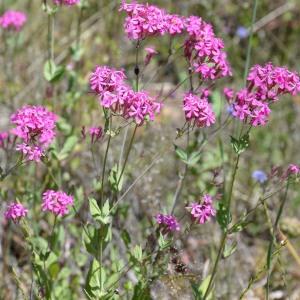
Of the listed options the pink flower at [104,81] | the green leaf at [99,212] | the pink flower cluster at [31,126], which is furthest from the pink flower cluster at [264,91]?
the pink flower cluster at [31,126]

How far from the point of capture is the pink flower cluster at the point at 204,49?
2.63 metres

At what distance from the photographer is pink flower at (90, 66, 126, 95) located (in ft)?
7.61

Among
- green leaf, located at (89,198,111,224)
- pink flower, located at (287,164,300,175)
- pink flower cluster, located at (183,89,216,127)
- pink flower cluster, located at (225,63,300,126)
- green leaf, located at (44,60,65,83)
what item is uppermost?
pink flower cluster, located at (225,63,300,126)

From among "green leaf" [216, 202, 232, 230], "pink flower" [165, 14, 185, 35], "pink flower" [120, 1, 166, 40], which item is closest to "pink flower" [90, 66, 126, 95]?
"pink flower" [120, 1, 166, 40]

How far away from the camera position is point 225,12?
20.7 ft

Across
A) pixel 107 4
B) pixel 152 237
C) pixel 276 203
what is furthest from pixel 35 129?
pixel 107 4

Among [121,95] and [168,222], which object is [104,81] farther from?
[168,222]

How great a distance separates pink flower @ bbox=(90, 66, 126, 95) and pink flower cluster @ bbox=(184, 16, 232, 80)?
18.7 inches

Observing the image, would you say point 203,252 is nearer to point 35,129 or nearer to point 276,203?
point 276,203

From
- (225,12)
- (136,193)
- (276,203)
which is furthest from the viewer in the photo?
(225,12)

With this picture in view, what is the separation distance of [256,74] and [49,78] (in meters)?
1.32

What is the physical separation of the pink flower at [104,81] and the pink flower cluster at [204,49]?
1.56 ft

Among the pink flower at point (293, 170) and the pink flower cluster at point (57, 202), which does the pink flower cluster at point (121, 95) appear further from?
the pink flower at point (293, 170)

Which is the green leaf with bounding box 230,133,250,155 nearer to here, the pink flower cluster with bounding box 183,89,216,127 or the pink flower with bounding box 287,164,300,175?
the pink flower cluster with bounding box 183,89,216,127
